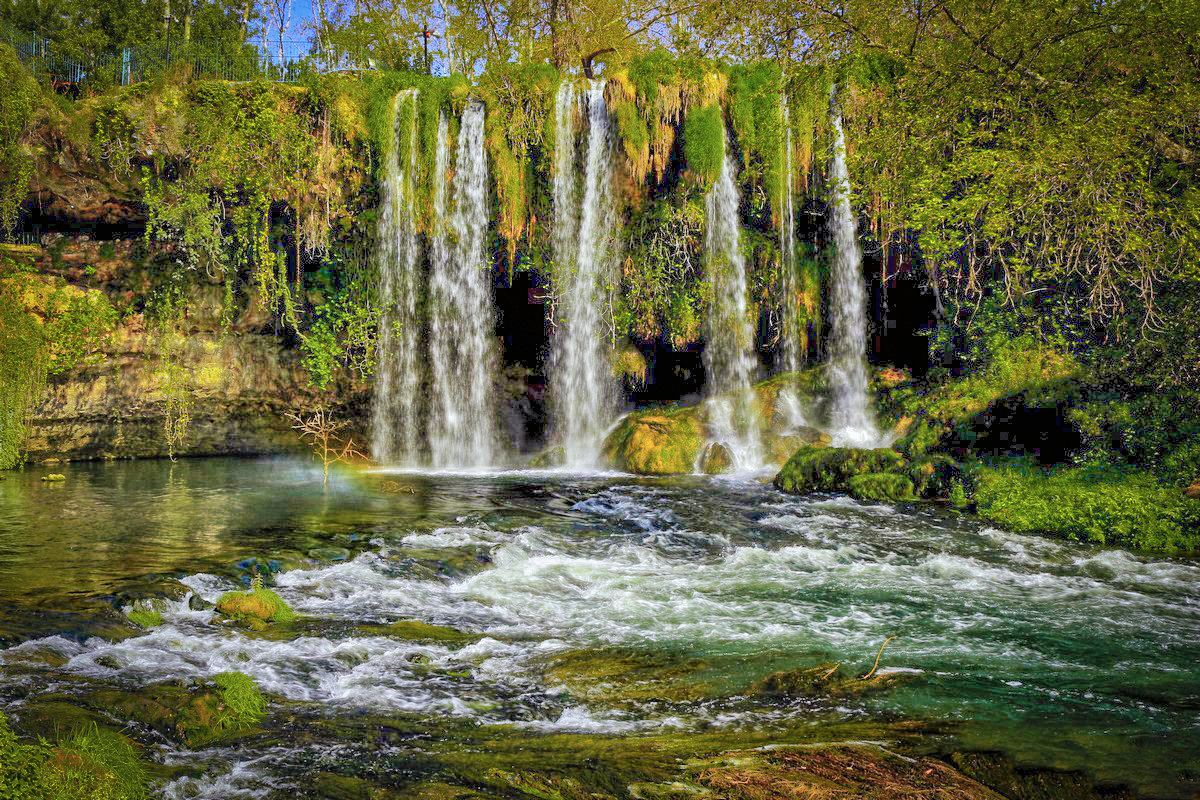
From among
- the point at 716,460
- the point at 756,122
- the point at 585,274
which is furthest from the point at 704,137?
the point at 716,460

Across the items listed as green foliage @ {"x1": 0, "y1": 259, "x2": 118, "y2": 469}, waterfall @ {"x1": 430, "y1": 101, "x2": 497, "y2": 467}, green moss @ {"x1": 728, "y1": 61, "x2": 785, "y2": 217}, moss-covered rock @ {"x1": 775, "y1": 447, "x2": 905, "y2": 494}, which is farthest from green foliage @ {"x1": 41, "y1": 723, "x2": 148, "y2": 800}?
green moss @ {"x1": 728, "y1": 61, "x2": 785, "y2": 217}

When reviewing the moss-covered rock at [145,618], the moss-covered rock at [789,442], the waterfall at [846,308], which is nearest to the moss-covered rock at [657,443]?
the moss-covered rock at [789,442]

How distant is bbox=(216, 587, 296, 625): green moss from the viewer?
6758 millimetres

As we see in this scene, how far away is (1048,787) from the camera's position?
13.1 feet

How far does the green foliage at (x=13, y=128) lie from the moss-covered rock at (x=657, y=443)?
12052 mm

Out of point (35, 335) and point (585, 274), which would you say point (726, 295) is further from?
point (35, 335)

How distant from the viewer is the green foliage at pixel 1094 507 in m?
9.61

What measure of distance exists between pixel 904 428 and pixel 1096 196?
24.0 feet

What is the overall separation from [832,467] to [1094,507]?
3904 millimetres

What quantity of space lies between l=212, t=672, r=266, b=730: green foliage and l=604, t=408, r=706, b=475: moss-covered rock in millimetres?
10895

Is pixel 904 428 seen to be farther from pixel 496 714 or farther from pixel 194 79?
pixel 194 79

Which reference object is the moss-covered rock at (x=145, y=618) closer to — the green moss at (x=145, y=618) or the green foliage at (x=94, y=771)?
the green moss at (x=145, y=618)

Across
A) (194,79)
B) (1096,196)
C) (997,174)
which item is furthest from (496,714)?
(194,79)

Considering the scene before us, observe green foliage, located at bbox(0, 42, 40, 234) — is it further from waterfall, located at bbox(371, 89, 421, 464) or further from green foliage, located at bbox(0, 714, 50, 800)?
green foliage, located at bbox(0, 714, 50, 800)
